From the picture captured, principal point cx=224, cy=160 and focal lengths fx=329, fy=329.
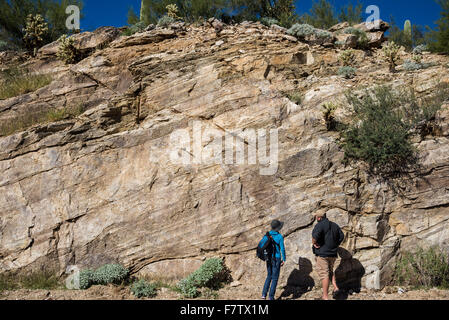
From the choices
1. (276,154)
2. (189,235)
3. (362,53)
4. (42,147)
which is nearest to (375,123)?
(276,154)

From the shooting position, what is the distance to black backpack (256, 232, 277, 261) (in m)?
6.45

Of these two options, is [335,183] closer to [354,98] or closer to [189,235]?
[354,98]

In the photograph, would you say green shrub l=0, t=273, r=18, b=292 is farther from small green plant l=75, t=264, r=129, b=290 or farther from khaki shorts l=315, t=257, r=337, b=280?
khaki shorts l=315, t=257, r=337, b=280

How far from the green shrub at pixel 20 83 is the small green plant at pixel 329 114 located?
874cm

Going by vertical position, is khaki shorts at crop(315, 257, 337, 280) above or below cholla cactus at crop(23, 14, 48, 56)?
below

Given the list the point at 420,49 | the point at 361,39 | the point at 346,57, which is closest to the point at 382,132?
the point at 346,57

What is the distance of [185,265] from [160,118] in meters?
3.94

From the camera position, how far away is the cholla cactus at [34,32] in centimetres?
1302

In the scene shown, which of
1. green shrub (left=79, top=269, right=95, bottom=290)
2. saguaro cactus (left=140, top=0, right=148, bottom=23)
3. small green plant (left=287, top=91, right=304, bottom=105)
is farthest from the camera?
saguaro cactus (left=140, top=0, right=148, bottom=23)

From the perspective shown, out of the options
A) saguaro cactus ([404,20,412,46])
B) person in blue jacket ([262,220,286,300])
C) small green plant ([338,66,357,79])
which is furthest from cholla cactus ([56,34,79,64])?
saguaro cactus ([404,20,412,46])

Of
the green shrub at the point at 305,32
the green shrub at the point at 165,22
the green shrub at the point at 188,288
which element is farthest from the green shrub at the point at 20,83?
the green shrub at the point at 305,32

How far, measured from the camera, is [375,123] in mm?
8102

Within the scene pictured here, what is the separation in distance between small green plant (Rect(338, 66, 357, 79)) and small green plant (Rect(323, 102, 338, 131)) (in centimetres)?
200

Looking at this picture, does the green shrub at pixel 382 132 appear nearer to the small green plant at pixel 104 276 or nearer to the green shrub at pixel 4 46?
the small green plant at pixel 104 276
